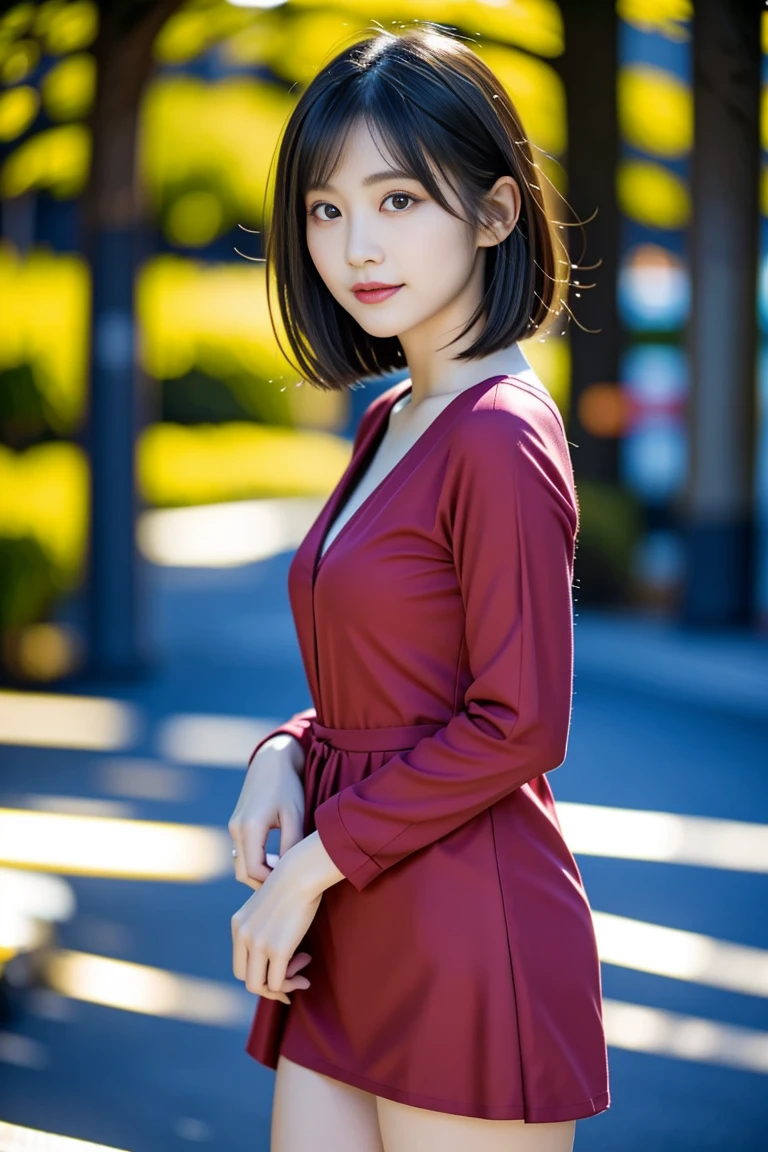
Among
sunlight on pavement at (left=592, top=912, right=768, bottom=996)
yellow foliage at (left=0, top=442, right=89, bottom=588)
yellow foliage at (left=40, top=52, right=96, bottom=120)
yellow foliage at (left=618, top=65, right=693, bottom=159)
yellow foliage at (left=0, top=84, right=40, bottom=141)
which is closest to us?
sunlight on pavement at (left=592, top=912, right=768, bottom=996)

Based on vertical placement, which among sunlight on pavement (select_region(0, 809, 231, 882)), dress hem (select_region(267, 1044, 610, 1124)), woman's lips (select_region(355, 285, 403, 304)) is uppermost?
woman's lips (select_region(355, 285, 403, 304))

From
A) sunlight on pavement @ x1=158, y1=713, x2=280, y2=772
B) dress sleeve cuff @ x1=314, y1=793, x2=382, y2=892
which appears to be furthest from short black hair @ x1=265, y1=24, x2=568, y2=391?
sunlight on pavement @ x1=158, y1=713, x2=280, y2=772

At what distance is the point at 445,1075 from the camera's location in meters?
1.39

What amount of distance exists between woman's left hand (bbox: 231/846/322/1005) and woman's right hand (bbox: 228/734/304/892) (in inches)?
2.5

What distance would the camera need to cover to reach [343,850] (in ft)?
4.46

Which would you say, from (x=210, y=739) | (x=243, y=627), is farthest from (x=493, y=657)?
(x=243, y=627)

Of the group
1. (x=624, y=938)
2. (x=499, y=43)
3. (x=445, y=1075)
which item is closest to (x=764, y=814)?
(x=624, y=938)

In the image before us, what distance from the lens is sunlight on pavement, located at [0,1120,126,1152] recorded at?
272 centimetres

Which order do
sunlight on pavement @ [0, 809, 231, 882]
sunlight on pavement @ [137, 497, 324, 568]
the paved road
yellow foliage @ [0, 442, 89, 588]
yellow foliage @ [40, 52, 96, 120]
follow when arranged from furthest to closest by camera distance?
sunlight on pavement @ [137, 497, 324, 568], yellow foliage @ [0, 442, 89, 588], yellow foliage @ [40, 52, 96, 120], sunlight on pavement @ [0, 809, 231, 882], the paved road

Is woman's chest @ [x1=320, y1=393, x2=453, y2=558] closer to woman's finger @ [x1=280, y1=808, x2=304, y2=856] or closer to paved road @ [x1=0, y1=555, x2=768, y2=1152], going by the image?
Result: woman's finger @ [x1=280, y1=808, x2=304, y2=856]

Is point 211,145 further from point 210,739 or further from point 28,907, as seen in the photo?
point 28,907

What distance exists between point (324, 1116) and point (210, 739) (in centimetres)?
444

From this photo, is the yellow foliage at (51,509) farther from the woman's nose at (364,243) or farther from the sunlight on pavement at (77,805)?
the woman's nose at (364,243)

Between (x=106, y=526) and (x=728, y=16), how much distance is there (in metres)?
4.16
